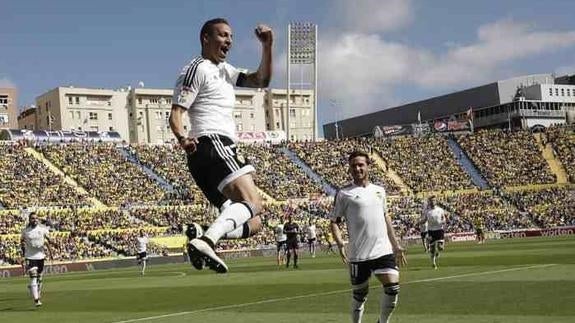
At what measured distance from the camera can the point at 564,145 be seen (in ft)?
264

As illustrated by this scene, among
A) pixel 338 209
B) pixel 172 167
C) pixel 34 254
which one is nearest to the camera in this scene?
pixel 338 209

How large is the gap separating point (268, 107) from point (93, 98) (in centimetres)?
3787

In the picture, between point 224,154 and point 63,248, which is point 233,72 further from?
point 63,248

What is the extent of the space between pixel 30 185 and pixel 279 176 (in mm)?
22489

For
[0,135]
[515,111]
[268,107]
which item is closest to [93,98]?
[268,107]

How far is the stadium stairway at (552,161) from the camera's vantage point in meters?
75.7

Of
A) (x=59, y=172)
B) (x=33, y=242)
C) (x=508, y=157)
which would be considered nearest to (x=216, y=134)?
(x=33, y=242)

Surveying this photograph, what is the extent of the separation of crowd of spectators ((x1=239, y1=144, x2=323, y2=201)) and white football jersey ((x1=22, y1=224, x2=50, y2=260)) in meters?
45.4

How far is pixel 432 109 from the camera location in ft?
443

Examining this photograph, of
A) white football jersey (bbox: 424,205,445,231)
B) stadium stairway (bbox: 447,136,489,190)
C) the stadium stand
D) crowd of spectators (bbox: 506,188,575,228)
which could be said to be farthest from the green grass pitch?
stadium stairway (bbox: 447,136,489,190)

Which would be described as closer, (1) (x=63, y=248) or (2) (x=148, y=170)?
(1) (x=63, y=248)

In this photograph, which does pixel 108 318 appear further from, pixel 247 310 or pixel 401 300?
pixel 401 300

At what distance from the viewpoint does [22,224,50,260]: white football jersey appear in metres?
20.7

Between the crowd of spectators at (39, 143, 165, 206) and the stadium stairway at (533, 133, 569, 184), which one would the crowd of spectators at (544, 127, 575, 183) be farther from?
the crowd of spectators at (39, 143, 165, 206)
